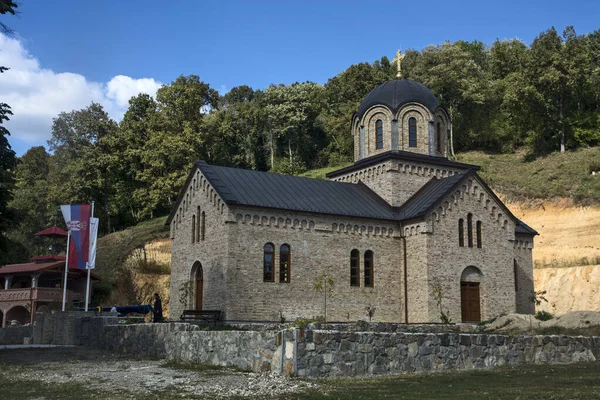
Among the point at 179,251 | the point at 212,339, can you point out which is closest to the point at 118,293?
the point at 179,251

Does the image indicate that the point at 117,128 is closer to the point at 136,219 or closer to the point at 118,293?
the point at 136,219

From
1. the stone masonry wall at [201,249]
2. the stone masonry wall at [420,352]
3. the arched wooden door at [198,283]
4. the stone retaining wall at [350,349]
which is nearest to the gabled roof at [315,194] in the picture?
the stone masonry wall at [201,249]

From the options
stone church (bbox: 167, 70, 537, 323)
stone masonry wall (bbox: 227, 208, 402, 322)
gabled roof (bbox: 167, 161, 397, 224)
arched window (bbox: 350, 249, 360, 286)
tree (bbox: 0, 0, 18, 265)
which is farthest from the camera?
arched window (bbox: 350, 249, 360, 286)

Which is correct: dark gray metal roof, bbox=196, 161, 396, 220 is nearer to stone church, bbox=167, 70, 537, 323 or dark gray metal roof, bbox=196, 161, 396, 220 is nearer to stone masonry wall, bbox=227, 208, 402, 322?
stone church, bbox=167, 70, 537, 323

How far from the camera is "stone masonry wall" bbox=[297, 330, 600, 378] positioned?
1416cm

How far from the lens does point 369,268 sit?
32.7 metres

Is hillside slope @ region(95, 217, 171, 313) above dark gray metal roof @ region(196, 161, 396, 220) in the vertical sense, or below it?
below

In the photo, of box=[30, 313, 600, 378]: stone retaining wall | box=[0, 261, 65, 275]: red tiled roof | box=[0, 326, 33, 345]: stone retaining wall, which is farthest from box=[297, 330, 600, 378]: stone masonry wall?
box=[0, 261, 65, 275]: red tiled roof

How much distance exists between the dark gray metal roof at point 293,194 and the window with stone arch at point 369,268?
192 cm

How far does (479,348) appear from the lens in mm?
16375

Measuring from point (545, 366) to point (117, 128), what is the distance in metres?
55.8

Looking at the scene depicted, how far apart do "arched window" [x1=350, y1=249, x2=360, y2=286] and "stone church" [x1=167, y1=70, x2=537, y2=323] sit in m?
0.05

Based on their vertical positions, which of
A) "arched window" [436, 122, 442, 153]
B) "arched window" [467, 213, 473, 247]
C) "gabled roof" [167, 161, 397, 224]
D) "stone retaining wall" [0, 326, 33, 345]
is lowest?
"stone retaining wall" [0, 326, 33, 345]

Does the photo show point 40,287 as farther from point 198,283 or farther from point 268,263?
point 268,263
